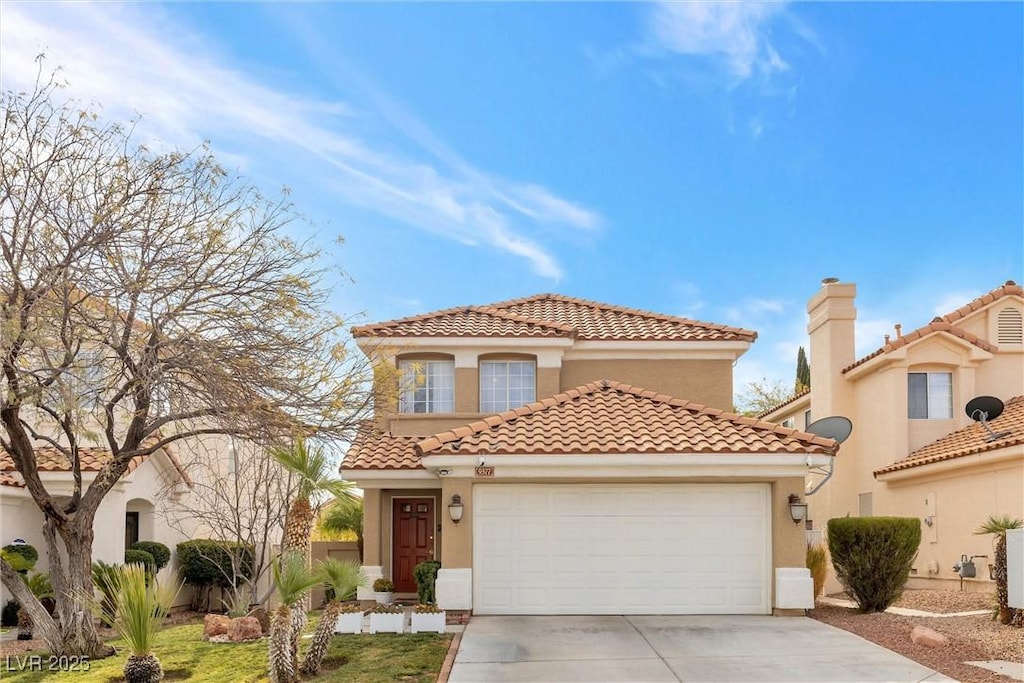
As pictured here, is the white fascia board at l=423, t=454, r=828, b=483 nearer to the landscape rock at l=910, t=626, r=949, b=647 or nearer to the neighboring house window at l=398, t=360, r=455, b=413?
the landscape rock at l=910, t=626, r=949, b=647

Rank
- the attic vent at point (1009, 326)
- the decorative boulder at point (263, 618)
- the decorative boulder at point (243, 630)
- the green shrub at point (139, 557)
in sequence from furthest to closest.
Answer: the attic vent at point (1009, 326)
the green shrub at point (139, 557)
the decorative boulder at point (263, 618)
the decorative boulder at point (243, 630)

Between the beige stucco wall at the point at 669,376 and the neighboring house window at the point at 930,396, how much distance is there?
4.76 metres

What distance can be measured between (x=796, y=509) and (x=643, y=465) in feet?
8.79

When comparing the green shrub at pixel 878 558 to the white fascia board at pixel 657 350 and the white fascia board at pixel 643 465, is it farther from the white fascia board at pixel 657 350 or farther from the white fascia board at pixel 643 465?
the white fascia board at pixel 657 350

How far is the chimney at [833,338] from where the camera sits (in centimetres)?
2555

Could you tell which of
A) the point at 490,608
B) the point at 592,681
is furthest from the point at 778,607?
the point at 592,681

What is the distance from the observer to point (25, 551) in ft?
66.2

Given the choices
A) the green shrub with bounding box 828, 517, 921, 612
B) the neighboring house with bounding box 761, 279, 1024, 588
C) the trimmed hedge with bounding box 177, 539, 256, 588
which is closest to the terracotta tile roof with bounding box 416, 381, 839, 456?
the green shrub with bounding box 828, 517, 921, 612

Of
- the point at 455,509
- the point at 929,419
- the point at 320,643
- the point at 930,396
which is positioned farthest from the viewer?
the point at 930,396

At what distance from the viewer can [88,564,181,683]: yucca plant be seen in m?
12.0

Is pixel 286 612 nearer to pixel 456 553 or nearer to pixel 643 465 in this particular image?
pixel 456 553

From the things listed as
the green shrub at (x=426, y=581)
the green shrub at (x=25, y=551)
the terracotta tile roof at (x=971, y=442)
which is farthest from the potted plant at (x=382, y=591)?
the terracotta tile roof at (x=971, y=442)

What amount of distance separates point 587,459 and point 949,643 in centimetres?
600

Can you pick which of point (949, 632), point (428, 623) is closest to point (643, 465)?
point (428, 623)
